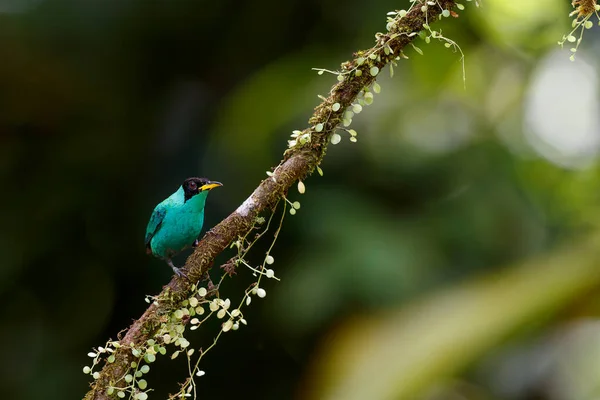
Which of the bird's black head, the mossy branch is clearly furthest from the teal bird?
the mossy branch

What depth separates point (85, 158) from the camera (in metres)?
5.96

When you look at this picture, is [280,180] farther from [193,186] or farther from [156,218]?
[156,218]

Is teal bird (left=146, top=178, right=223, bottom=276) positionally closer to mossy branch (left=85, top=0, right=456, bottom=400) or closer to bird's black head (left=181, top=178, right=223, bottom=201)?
bird's black head (left=181, top=178, right=223, bottom=201)

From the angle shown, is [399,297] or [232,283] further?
[232,283]

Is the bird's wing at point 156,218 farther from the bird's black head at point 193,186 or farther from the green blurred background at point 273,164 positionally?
the green blurred background at point 273,164

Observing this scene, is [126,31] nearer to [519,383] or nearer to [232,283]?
[232,283]

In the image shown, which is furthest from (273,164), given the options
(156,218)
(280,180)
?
(280,180)

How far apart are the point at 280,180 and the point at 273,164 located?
3.21m

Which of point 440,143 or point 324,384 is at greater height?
point 440,143

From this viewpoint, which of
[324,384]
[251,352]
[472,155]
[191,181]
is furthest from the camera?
[251,352]

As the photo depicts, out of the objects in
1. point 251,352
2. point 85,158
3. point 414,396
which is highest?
point 85,158

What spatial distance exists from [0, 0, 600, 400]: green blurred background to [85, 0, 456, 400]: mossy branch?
222 cm

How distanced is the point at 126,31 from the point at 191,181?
369 cm

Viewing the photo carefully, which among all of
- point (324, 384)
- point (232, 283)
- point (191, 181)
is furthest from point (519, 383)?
point (191, 181)
